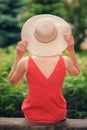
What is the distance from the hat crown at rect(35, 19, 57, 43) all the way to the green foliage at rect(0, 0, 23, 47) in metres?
10.9

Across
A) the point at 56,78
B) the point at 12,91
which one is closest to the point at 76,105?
the point at 12,91

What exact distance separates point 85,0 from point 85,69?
11.0m

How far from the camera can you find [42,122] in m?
4.93

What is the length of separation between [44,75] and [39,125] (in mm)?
508

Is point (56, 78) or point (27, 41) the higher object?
point (27, 41)

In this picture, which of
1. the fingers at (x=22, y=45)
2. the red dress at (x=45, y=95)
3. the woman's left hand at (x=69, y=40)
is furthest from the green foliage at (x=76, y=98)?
the fingers at (x=22, y=45)

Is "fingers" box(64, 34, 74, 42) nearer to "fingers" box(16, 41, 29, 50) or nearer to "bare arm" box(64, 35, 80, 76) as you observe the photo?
"bare arm" box(64, 35, 80, 76)

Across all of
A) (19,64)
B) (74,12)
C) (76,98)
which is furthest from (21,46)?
(74,12)

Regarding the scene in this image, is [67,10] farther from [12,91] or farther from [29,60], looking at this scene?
[29,60]

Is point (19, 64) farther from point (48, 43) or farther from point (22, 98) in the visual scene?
point (22, 98)

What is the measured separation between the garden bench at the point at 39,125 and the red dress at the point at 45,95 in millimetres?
61

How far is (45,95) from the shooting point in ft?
15.8

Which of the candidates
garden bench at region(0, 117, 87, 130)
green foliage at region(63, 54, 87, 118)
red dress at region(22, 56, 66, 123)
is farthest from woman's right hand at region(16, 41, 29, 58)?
green foliage at region(63, 54, 87, 118)

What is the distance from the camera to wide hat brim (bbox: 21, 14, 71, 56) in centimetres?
473
